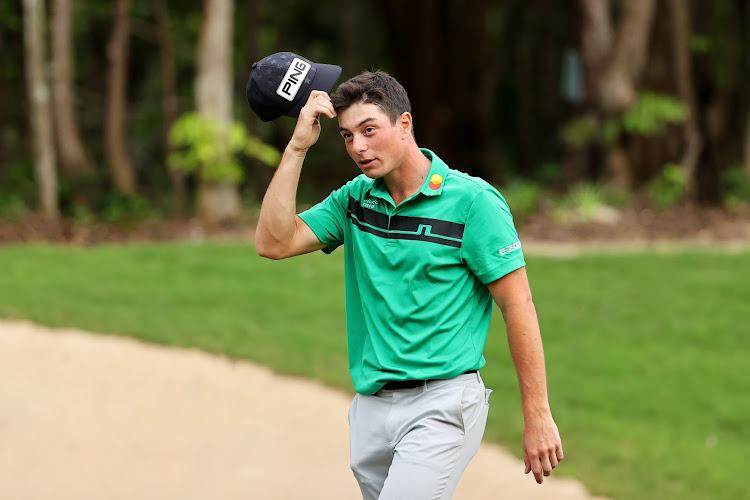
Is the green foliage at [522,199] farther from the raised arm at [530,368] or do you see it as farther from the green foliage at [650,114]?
the raised arm at [530,368]

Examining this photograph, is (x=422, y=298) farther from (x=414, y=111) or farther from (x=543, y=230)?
(x=414, y=111)

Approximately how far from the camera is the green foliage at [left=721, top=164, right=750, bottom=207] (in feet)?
59.6

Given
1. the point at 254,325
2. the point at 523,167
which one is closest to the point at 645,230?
the point at 254,325

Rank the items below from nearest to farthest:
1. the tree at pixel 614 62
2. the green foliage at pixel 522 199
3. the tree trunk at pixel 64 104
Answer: the green foliage at pixel 522 199 → the tree at pixel 614 62 → the tree trunk at pixel 64 104

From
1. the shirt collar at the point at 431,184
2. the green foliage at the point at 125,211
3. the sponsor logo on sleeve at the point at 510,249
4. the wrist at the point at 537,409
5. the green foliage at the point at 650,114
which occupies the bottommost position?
the green foliage at the point at 125,211

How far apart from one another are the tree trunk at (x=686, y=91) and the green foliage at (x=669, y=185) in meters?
0.25

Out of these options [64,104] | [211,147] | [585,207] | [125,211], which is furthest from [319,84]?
[64,104]

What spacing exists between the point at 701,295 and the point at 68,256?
756 cm

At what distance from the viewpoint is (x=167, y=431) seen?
26.5 feet

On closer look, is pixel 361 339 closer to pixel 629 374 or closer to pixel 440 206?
pixel 440 206

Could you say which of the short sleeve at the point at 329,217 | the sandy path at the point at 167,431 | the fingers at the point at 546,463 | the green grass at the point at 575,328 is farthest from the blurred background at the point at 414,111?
the fingers at the point at 546,463

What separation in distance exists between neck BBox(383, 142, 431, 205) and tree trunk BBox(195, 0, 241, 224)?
1195 centimetres

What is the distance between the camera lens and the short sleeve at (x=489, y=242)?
3387 millimetres

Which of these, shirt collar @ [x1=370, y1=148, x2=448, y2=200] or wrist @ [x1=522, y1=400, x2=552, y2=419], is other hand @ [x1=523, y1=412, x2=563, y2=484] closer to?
wrist @ [x1=522, y1=400, x2=552, y2=419]
